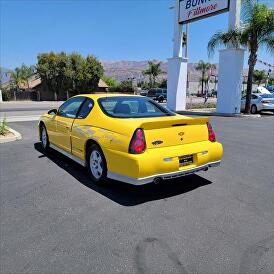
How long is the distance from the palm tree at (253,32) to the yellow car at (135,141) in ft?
47.8

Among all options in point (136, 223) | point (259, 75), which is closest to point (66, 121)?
point (136, 223)

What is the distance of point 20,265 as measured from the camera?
296 cm

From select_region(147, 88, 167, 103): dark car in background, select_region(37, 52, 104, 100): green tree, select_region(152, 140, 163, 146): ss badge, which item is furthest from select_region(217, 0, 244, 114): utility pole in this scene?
select_region(37, 52, 104, 100): green tree

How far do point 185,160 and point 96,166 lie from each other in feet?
4.76

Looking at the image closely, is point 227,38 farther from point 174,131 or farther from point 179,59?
point 174,131

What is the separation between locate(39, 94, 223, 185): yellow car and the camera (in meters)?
4.24

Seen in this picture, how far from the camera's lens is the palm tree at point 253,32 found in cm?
1786

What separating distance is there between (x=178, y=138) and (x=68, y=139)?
2321 millimetres

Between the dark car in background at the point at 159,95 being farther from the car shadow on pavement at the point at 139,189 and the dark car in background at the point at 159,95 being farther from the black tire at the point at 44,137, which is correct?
the car shadow on pavement at the point at 139,189

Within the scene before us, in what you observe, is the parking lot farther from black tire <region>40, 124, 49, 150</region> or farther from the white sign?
the white sign

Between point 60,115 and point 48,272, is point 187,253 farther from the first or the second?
point 60,115

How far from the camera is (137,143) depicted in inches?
167

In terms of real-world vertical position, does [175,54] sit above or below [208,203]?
above

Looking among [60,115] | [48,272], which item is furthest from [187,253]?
[60,115]
